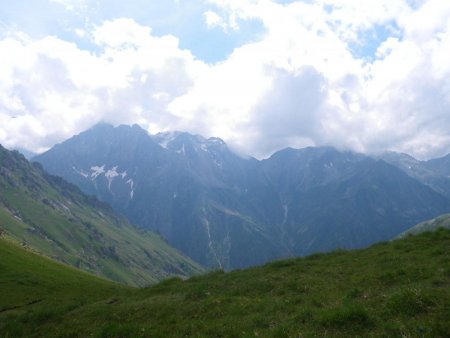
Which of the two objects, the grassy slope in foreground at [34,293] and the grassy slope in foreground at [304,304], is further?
the grassy slope in foreground at [34,293]

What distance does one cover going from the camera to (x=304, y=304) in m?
20.1

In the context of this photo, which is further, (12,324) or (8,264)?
(8,264)

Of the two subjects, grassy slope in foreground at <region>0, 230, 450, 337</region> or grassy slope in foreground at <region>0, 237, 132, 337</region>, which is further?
grassy slope in foreground at <region>0, 237, 132, 337</region>

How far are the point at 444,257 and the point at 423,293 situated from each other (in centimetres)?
1029

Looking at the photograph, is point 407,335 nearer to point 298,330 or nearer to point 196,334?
point 298,330

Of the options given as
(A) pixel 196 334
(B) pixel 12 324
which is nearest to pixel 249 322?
(A) pixel 196 334

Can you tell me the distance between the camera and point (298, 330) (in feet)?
51.9

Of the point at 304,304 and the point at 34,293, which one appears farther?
the point at 34,293

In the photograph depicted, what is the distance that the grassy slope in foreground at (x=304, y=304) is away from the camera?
1572 centimetres

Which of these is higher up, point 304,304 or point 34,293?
point 304,304

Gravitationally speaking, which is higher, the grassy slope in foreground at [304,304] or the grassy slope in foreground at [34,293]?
the grassy slope in foreground at [304,304]

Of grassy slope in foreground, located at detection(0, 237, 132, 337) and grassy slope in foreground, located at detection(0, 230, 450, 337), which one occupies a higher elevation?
grassy slope in foreground, located at detection(0, 230, 450, 337)

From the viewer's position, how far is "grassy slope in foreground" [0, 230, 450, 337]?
1572 centimetres

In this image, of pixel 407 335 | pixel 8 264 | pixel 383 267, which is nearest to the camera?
pixel 407 335
